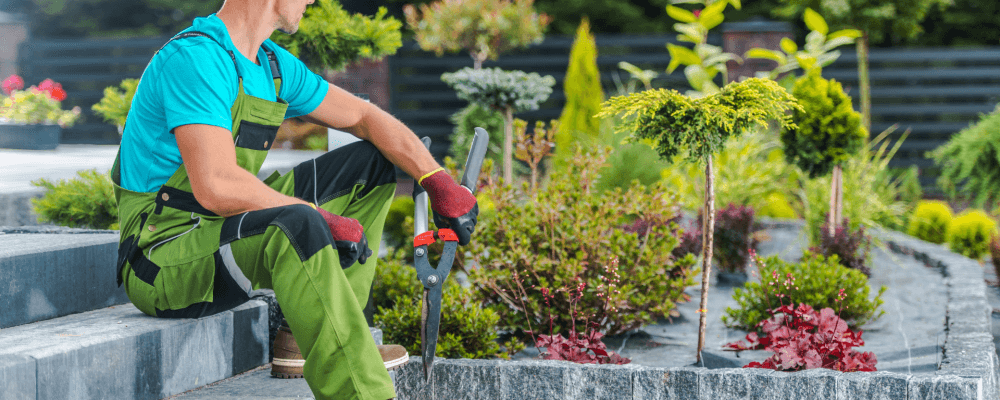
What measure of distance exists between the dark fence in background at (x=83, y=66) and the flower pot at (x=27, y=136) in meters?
3.18

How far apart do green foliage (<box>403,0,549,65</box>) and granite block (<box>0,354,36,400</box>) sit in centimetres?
648

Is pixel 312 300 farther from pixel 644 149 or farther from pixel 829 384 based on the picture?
pixel 644 149

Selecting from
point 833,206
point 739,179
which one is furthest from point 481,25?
point 833,206

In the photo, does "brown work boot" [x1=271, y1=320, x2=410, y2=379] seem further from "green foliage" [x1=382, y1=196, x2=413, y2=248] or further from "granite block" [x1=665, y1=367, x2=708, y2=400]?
"green foliage" [x1=382, y1=196, x2=413, y2=248]

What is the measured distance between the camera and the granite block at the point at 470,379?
2.19m

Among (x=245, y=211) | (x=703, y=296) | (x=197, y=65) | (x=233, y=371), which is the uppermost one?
(x=197, y=65)

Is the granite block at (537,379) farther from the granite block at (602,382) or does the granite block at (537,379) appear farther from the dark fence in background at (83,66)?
the dark fence in background at (83,66)

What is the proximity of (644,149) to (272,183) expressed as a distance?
135 inches

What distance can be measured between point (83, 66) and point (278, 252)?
1018 cm

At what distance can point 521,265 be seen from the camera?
275cm

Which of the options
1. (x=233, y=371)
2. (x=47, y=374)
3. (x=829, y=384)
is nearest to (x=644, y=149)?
(x=829, y=384)

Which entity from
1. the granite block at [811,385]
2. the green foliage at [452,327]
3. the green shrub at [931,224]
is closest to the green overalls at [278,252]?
the green foliage at [452,327]

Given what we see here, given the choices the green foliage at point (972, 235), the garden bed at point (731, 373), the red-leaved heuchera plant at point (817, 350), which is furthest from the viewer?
the green foliage at point (972, 235)

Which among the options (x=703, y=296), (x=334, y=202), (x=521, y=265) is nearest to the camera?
(x=334, y=202)
